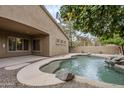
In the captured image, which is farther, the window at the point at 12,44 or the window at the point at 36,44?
the window at the point at 36,44

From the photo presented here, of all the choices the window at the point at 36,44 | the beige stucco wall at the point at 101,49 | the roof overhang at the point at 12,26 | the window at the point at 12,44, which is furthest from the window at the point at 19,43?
the beige stucco wall at the point at 101,49

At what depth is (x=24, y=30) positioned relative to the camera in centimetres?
1345

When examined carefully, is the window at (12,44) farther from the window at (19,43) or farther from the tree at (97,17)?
the tree at (97,17)

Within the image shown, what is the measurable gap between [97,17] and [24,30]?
27.6 ft

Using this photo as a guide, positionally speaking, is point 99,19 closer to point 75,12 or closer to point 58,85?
point 75,12

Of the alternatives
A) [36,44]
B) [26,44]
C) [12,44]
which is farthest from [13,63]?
[36,44]

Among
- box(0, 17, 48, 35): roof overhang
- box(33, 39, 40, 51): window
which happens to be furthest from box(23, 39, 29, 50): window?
box(0, 17, 48, 35): roof overhang

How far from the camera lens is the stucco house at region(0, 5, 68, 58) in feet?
29.8

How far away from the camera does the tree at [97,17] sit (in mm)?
6156

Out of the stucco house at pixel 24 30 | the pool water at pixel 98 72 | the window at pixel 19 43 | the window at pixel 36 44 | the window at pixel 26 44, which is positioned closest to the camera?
the pool water at pixel 98 72

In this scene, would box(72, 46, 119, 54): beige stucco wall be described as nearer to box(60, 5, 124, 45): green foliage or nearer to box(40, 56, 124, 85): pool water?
box(40, 56, 124, 85): pool water

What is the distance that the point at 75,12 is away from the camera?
7.32 meters

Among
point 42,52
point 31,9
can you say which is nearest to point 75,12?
point 31,9

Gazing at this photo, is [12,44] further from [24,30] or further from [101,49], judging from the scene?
[101,49]
